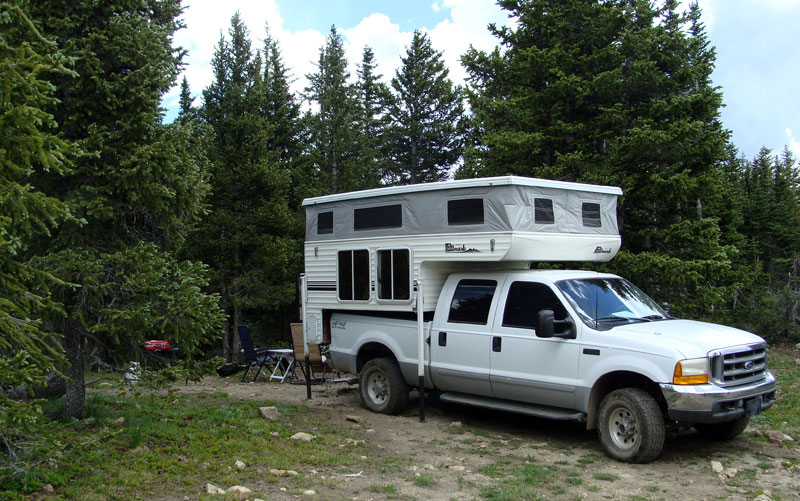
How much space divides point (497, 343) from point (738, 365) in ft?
8.75

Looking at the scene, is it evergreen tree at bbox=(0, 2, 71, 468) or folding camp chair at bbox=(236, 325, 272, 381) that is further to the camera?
folding camp chair at bbox=(236, 325, 272, 381)

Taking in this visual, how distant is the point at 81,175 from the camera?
25.4ft

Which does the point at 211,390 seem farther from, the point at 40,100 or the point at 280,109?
the point at 280,109

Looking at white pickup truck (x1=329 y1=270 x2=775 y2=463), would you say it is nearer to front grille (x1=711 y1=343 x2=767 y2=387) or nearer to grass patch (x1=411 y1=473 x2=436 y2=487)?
front grille (x1=711 y1=343 x2=767 y2=387)

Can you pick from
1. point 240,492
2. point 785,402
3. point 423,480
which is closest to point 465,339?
point 423,480

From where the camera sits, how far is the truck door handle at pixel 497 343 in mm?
7969

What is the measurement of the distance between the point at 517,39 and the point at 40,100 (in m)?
14.3

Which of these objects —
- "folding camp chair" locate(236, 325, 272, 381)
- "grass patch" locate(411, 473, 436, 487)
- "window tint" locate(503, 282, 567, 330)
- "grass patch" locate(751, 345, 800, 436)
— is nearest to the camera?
"grass patch" locate(411, 473, 436, 487)

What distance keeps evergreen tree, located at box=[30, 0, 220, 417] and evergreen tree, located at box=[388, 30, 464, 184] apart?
25.1 meters

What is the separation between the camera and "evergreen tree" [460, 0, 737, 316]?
1427 centimetres

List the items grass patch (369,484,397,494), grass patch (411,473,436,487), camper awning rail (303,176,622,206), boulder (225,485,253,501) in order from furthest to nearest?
camper awning rail (303,176,622,206)
grass patch (411,473,436,487)
grass patch (369,484,397,494)
boulder (225,485,253,501)

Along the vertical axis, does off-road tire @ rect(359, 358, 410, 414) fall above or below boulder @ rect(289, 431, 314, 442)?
above

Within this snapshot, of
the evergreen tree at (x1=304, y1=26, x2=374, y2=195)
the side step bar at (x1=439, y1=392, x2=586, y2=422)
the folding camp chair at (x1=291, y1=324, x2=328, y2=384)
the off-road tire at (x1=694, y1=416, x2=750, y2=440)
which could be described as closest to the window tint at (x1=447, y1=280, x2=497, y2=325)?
the side step bar at (x1=439, y1=392, x2=586, y2=422)

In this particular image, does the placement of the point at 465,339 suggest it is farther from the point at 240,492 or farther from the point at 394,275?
the point at 240,492
